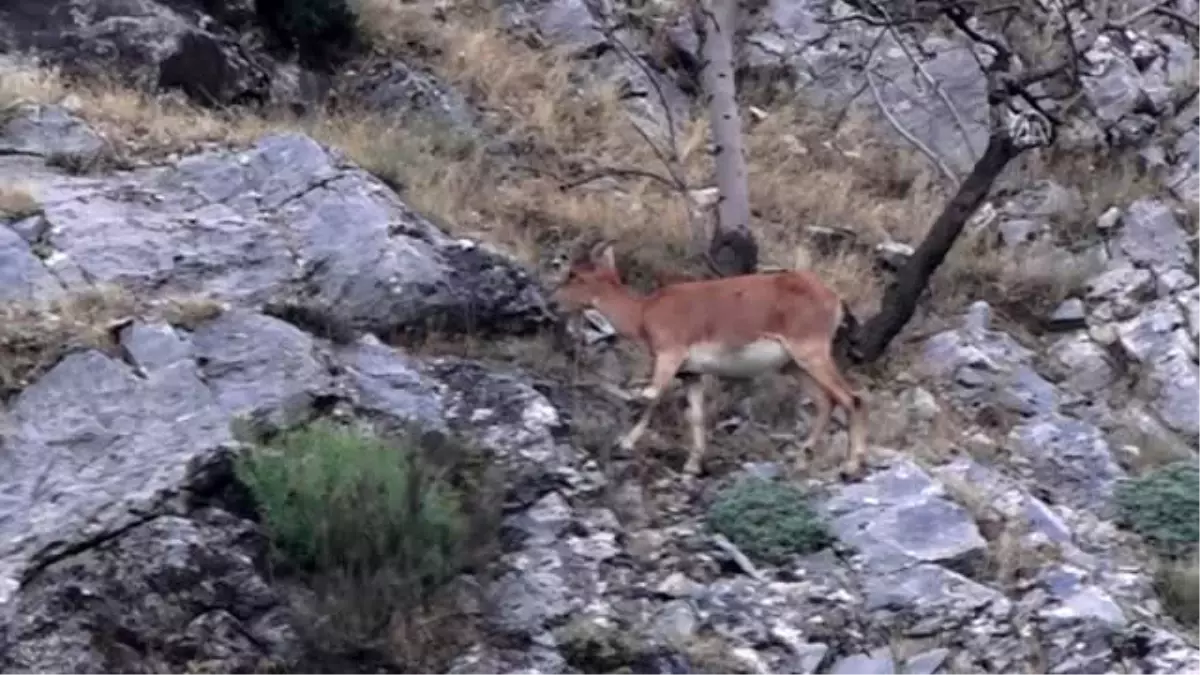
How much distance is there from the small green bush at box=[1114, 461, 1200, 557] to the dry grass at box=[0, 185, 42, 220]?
673 cm

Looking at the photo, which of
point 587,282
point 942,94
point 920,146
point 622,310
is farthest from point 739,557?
point 942,94

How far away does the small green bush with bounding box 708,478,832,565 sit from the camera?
1178 centimetres

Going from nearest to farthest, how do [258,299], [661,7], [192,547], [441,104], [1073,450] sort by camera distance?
[192,547] < [258,299] < [1073,450] < [441,104] < [661,7]

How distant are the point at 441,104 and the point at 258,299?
19.7 feet

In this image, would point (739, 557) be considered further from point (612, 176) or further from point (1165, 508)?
point (612, 176)

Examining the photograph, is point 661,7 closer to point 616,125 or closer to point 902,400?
point 616,125

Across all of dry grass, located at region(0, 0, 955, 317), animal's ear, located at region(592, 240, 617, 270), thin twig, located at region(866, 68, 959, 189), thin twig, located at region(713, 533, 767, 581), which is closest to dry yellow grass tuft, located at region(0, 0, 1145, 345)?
dry grass, located at region(0, 0, 955, 317)

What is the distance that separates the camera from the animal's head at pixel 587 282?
1359 cm

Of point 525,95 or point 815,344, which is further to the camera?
point 525,95

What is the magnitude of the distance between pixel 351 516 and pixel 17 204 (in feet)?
12.8

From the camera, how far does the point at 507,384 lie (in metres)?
12.8

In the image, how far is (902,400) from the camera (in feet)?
46.6

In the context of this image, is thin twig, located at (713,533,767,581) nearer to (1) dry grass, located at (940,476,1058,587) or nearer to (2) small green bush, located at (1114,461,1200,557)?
(1) dry grass, located at (940,476,1058,587)

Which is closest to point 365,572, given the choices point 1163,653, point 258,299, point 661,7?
point 258,299
